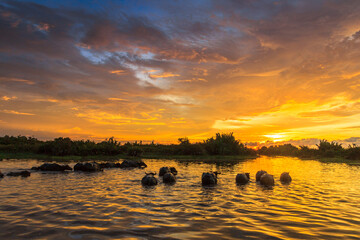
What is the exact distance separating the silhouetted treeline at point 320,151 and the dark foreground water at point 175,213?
55654 mm

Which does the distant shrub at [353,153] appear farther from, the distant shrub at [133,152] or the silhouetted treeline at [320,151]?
the distant shrub at [133,152]

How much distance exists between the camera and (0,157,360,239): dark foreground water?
31.1 feet

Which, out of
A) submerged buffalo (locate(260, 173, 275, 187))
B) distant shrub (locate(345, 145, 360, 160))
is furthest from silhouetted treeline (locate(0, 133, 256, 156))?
submerged buffalo (locate(260, 173, 275, 187))

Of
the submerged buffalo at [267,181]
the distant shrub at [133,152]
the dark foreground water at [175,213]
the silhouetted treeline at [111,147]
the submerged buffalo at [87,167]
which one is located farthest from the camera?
the distant shrub at [133,152]

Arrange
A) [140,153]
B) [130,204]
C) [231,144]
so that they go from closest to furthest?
[130,204] → [140,153] → [231,144]

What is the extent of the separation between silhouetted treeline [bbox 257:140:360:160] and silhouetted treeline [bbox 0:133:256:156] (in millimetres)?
15744

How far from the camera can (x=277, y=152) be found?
94938 mm

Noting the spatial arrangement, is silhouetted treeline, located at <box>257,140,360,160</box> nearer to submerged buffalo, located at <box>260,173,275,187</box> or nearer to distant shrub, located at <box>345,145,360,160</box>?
distant shrub, located at <box>345,145,360,160</box>

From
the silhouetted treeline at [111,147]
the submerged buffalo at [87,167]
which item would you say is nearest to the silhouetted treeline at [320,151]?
the silhouetted treeline at [111,147]

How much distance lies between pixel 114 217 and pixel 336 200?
14568 mm

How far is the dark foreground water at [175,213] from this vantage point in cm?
949

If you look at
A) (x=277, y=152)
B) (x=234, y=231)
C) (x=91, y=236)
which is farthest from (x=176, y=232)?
(x=277, y=152)

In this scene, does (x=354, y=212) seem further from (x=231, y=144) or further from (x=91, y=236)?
(x=231, y=144)

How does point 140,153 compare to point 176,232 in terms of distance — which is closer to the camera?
point 176,232
